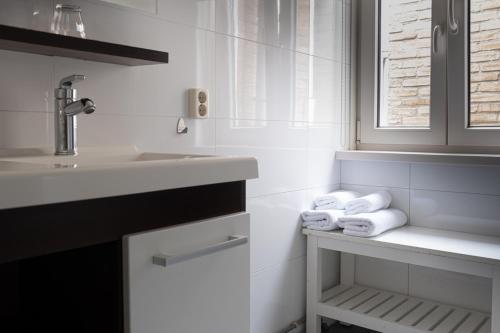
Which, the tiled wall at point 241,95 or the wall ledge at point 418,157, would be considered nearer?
the tiled wall at point 241,95

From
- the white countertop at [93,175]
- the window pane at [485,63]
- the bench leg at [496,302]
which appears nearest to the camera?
the white countertop at [93,175]

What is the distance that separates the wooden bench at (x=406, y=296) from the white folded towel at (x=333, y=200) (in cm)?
15

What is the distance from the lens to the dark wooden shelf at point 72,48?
1.03 metres

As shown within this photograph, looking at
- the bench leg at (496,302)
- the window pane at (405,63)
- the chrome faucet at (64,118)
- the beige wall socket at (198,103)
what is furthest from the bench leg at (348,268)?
the chrome faucet at (64,118)

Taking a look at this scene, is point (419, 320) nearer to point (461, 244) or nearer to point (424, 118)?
point (461, 244)

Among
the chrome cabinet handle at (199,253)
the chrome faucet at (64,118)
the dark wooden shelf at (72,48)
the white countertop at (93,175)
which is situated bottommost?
the chrome cabinet handle at (199,253)

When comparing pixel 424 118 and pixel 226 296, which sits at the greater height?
pixel 424 118

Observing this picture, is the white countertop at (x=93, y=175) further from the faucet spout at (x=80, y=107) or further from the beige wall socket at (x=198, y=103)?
the beige wall socket at (x=198, y=103)

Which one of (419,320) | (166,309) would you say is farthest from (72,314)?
(419,320)

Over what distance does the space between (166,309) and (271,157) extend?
1082 mm

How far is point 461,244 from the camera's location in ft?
6.32

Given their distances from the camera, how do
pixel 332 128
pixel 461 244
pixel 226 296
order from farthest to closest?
pixel 332 128
pixel 461 244
pixel 226 296

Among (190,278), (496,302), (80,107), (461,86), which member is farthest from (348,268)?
(80,107)

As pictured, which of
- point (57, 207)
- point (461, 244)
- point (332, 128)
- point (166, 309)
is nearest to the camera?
point (57, 207)
